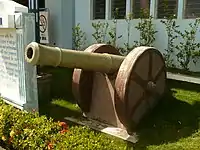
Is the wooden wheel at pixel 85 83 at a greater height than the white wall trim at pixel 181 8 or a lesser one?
lesser

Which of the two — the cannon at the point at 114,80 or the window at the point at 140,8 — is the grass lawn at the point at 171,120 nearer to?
the cannon at the point at 114,80

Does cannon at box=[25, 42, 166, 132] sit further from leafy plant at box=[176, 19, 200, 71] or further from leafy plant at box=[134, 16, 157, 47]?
leafy plant at box=[134, 16, 157, 47]

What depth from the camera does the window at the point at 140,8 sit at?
26.8ft

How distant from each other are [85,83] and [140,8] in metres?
4.03

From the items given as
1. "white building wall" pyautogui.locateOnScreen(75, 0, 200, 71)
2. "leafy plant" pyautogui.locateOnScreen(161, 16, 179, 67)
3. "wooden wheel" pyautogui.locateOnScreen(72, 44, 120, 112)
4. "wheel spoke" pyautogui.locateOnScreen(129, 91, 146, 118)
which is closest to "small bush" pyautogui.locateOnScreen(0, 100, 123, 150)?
"wheel spoke" pyautogui.locateOnScreen(129, 91, 146, 118)

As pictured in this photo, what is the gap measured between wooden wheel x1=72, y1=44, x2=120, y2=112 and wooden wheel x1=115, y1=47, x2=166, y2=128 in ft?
2.59

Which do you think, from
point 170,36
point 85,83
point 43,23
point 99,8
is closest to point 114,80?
point 85,83

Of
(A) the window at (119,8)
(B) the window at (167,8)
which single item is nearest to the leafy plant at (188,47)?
(B) the window at (167,8)

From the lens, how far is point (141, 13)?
27.0 feet

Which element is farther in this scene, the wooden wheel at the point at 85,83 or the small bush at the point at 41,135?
the wooden wheel at the point at 85,83

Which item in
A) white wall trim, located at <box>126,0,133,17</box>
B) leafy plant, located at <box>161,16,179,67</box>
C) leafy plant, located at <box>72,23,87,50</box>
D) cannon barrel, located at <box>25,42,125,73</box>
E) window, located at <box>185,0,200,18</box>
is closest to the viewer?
cannon barrel, located at <box>25,42,125,73</box>

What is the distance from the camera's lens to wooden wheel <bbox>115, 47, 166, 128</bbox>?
14.5 ft

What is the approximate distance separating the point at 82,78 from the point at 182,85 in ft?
7.35

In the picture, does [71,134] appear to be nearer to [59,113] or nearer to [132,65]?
[132,65]
